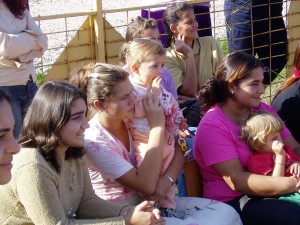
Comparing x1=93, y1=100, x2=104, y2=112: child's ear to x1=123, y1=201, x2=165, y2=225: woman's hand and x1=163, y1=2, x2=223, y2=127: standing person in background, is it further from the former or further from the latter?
x1=163, y1=2, x2=223, y2=127: standing person in background

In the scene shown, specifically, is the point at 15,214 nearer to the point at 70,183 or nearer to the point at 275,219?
the point at 70,183

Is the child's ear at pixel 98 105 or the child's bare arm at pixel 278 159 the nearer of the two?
the child's ear at pixel 98 105

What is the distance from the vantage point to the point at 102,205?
317 cm

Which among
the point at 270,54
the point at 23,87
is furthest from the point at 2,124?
the point at 270,54

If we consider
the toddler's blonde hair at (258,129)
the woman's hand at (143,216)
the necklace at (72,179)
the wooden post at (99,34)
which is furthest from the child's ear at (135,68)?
the wooden post at (99,34)

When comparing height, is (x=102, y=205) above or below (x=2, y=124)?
below

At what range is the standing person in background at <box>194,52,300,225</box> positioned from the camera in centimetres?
362

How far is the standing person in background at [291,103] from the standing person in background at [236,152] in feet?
1.14

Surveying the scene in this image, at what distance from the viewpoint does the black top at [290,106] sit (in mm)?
4328

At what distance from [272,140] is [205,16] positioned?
8.59 ft

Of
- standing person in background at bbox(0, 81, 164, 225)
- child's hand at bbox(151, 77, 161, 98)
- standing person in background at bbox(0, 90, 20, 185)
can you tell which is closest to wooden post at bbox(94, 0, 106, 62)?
child's hand at bbox(151, 77, 161, 98)

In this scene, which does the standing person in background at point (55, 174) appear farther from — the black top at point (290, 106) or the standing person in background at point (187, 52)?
the standing person in background at point (187, 52)

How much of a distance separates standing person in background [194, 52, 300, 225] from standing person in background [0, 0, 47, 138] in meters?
1.15

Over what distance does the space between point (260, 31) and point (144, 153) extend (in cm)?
328
